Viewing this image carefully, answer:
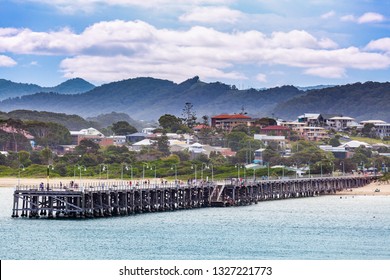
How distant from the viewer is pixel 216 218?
93125mm

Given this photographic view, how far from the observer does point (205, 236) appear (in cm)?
7775

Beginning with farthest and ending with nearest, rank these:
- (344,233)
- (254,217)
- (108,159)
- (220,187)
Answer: (108,159)
(220,187)
(254,217)
(344,233)

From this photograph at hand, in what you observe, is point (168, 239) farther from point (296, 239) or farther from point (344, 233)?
point (344, 233)

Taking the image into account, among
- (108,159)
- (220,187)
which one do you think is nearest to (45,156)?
(108,159)

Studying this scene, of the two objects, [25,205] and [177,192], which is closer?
[25,205]

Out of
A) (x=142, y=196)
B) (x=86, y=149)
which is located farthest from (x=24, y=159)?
(x=142, y=196)

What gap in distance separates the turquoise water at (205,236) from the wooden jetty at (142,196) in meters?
1.78

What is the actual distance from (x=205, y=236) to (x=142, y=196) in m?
21.3

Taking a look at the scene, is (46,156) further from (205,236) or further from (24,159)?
(205,236)

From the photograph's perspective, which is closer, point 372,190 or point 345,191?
point 372,190

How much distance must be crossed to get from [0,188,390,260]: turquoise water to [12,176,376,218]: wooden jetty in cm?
178

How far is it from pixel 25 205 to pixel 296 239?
80.2 feet

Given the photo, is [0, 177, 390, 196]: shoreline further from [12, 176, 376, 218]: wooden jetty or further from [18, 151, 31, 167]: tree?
[18, 151, 31, 167]: tree

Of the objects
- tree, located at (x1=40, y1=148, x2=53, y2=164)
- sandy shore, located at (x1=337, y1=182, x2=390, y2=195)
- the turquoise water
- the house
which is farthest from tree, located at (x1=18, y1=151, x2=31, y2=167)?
the turquoise water
